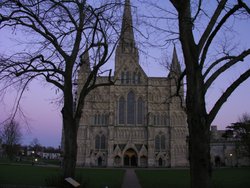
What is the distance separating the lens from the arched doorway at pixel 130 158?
66.8m

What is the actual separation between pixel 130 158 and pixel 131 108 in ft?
33.1

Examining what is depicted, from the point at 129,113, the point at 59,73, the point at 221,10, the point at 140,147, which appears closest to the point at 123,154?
the point at 140,147

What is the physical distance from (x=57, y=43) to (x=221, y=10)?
267 inches

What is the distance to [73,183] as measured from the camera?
983cm

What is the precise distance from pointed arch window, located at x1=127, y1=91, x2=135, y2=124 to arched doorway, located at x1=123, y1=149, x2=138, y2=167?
236 inches

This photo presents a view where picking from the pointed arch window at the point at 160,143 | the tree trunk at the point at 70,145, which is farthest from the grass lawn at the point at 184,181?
the pointed arch window at the point at 160,143

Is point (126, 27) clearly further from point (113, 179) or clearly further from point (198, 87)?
point (113, 179)

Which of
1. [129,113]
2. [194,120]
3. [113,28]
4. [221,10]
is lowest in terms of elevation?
[194,120]

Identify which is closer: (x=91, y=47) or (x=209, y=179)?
(x=209, y=179)

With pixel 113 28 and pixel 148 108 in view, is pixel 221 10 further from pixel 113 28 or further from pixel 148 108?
pixel 148 108

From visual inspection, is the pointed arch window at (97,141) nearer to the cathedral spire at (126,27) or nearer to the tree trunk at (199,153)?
the cathedral spire at (126,27)

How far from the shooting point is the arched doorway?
219 ft

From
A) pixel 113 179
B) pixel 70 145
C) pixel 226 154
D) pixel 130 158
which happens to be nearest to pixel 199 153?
pixel 70 145

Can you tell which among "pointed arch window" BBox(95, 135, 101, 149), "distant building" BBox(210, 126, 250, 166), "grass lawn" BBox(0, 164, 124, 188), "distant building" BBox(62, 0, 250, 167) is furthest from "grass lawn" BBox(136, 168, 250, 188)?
"distant building" BBox(210, 126, 250, 166)
